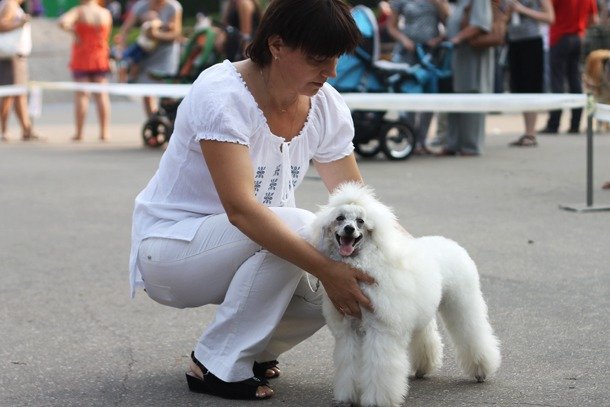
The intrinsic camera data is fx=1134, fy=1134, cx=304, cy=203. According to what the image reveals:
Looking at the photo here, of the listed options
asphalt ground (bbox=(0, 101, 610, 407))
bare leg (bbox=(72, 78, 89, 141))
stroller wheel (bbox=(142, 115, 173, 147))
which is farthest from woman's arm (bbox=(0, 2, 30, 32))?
asphalt ground (bbox=(0, 101, 610, 407))

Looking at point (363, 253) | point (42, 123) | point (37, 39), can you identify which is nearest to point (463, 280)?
point (363, 253)

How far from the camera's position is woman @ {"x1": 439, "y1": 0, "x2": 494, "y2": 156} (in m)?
11.7

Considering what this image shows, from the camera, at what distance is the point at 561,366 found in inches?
175

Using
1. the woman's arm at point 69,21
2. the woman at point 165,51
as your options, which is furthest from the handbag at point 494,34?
the woman's arm at point 69,21

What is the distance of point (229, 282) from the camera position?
4.02m

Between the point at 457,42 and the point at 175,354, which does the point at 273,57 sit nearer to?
the point at 175,354

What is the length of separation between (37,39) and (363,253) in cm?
1965

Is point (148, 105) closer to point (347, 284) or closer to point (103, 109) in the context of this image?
point (103, 109)

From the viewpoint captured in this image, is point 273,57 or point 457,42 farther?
point 457,42

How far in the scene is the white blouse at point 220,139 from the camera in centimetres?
385

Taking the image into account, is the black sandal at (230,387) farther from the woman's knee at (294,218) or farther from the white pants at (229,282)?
the woman's knee at (294,218)

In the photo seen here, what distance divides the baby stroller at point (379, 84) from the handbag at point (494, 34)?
45 centimetres

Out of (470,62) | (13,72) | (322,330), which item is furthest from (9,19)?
(322,330)

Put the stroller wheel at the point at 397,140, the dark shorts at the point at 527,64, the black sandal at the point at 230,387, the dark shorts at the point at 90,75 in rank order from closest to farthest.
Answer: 1. the black sandal at the point at 230,387
2. the stroller wheel at the point at 397,140
3. the dark shorts at the point at 527,64
4. the dark shorts at the point at 90,75
